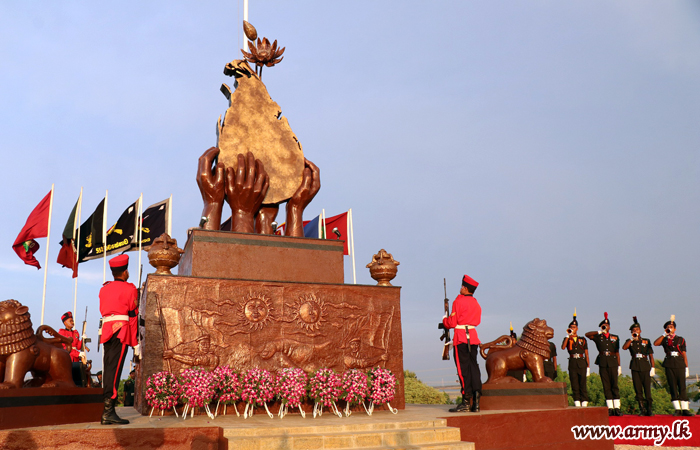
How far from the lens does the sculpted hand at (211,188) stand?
399 inches

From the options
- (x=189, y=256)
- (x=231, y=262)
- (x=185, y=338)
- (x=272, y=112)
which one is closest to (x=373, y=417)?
(x=185, y=338)

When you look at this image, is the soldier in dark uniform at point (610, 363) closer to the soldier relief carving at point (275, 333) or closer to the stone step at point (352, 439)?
the soldier relief carving at point (275, 333)

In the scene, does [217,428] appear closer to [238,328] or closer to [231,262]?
[238,328]

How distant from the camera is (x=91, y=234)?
1393 cm

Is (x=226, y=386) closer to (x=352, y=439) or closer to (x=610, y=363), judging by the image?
(x=352, y=439)

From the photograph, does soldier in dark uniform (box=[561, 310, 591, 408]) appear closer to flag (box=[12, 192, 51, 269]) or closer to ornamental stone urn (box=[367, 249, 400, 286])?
ornamental stone urn (box=[367, 249, 400, 286])

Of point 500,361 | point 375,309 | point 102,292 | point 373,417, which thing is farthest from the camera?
point 375,309

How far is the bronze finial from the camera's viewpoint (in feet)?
39.3

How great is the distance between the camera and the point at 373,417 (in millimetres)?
7676

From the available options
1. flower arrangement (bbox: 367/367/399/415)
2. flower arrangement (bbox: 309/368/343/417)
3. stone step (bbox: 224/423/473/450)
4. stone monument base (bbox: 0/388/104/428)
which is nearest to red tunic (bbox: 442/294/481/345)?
flower arrangement (bbox: 367/367/399/415)

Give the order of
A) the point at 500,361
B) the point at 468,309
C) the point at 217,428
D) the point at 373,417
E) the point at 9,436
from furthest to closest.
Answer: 1. the point at 500,361
2. the point at 468,309
3. the point at 373,417
4. the point at 217,428
5. the point at 9,436

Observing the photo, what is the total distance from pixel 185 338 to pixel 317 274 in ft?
9.03

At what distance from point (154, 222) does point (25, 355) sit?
8.51m

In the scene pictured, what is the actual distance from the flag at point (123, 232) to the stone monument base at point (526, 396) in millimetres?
10025
